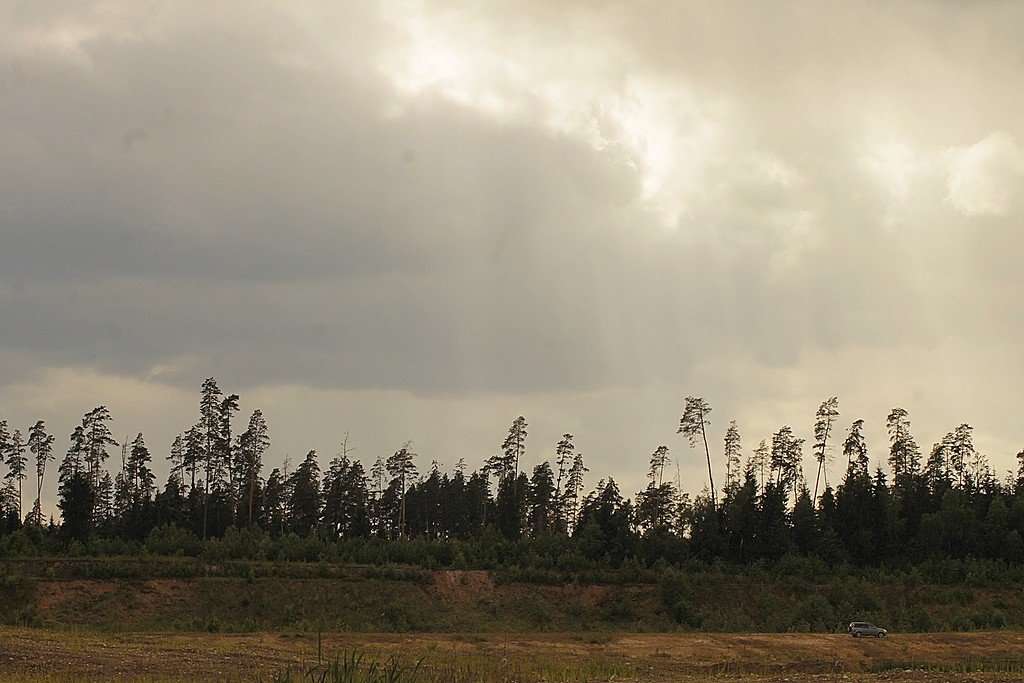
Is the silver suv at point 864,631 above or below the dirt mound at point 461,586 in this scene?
below

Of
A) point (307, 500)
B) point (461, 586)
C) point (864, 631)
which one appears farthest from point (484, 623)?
point (307, 500)

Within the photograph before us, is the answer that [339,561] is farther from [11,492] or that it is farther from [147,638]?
[11,492]

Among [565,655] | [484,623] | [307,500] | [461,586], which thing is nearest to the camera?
[565,655]

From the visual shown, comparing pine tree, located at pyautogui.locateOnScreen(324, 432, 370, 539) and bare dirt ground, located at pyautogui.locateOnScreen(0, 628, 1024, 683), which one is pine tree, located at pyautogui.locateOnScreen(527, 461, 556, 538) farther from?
bare dirt ground, located at pyautogui.locateOnScreen(0, 628, 1024, 683)

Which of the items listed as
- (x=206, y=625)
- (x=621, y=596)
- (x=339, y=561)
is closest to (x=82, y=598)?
(x=206, y=625)

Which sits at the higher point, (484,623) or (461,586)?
(461,586)

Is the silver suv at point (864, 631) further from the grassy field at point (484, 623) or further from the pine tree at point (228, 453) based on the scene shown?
the pine tree at point (228, 453)

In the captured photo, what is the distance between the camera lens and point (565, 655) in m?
47.6

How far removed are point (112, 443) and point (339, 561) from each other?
39.7 metres

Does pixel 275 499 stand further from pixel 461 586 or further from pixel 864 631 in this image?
pixel 864 631

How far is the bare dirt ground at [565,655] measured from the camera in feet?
119

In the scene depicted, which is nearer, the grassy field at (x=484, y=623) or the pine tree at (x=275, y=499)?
the grassy field at (x=484, y=623)

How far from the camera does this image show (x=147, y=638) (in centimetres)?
4719

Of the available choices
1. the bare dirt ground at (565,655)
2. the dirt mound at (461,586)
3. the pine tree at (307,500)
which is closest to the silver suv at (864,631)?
the bare dirt ground at (565,655)
